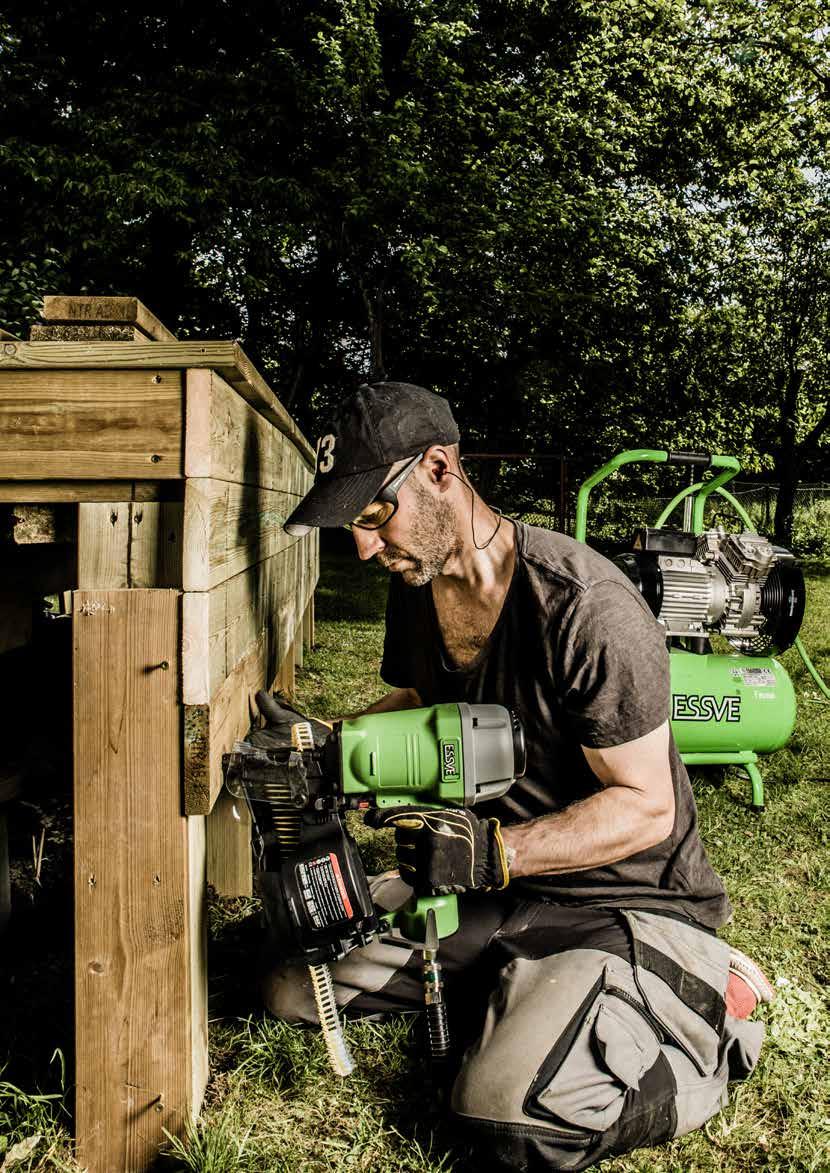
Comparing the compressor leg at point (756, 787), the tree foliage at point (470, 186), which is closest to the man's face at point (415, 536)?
the compressor leg at point (756, 787)

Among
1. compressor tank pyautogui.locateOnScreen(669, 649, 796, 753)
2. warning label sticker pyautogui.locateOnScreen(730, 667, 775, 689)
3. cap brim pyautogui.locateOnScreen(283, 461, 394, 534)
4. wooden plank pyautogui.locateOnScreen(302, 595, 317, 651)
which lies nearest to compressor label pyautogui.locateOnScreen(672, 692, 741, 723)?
compressor tank pyautogui.locateOnScreen(669, 649, 796, 753)

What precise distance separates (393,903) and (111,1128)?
3.14 ft

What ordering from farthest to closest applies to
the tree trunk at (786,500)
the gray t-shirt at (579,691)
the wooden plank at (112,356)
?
the tree trunk at (786,500) → the gray t-shirt at (579,691) → the wooden plank at (112,356)

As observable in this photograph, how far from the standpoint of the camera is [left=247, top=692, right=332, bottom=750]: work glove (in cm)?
189

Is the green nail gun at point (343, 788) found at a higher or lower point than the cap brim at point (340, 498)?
lower

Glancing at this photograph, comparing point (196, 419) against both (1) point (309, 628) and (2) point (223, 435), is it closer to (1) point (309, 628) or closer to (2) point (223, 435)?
(2) point (223, 435)

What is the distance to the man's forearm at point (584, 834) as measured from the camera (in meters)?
1.94

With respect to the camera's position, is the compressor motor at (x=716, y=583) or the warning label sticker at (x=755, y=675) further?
the warning label sticker at (x=755, y=675)

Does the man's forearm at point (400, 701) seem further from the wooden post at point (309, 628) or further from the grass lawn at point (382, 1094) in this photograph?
the wooden post at point (309, 628)

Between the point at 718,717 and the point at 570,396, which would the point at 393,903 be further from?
the point at 570,396

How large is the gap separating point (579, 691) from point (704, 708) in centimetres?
223

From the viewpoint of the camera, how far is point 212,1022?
2.29m

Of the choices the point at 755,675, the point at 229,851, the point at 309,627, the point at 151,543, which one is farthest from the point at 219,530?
the point at 309,627

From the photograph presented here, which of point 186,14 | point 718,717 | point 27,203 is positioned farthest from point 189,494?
point 186,14
